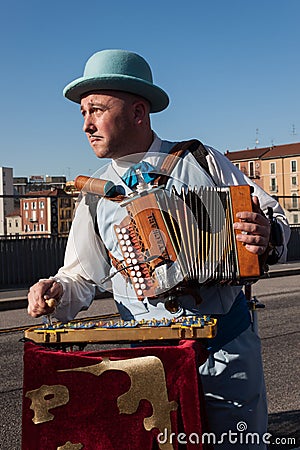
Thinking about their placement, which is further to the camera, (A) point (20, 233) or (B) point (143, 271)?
(A) point (20, 233)

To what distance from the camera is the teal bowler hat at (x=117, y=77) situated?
2.50m

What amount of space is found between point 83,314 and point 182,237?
1006 centimetres

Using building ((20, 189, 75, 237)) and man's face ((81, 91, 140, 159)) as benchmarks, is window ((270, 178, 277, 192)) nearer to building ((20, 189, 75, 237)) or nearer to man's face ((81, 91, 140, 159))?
building ((20, 189, 75, 237))

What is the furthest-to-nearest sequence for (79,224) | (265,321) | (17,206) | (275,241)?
(17,206)
(265,321)
(79,224)
(275,241)

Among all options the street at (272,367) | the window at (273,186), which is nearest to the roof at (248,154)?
the window at (273,186)

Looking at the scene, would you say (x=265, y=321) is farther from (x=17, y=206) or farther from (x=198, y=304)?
(x=198, y=304)

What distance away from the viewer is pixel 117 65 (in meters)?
2.54

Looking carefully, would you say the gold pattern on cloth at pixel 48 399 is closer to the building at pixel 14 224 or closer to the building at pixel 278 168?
the building at pixel 14 224

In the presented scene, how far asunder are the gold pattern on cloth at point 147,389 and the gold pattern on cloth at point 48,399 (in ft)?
0.26

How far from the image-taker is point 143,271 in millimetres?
2369

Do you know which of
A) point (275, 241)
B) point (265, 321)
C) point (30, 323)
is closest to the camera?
point (275, 241)

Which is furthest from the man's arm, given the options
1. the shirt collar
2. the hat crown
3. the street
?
the street

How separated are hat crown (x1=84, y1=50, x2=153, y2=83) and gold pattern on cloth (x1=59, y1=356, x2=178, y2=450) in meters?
0.96

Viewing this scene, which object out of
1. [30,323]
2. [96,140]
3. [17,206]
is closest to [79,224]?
[96,140]
